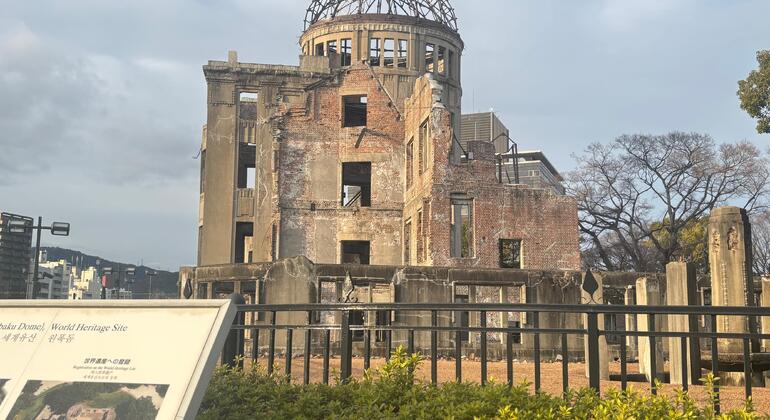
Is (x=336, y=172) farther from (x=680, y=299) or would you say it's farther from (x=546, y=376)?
(x=680, y=299)

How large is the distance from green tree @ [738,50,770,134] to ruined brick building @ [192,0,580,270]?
7035 millimetres

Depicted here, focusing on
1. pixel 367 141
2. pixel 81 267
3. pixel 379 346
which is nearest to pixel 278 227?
pixel 367 141

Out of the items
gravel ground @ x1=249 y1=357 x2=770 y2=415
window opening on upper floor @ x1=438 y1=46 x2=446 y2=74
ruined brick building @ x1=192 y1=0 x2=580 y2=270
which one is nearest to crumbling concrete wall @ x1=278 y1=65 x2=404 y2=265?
ruined brick building @ x1=192 y1=0 x2=580 y2=270

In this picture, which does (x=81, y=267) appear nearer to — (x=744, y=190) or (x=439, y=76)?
(x=439, y=76)

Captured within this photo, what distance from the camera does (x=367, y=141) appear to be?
111 feet

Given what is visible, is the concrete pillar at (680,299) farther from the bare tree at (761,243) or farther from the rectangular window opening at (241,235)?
the bare tree at (761,243)

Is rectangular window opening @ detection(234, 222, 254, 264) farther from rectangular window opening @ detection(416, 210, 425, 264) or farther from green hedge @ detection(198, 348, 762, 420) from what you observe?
green hedge @ detection(198, 348, 762, 420)

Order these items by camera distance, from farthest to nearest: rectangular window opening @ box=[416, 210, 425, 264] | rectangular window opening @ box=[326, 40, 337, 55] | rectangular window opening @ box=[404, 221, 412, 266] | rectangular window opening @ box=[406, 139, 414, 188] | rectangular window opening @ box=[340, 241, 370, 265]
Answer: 1. rectangular window opening @ box=[326, 40, 337, 55]
2. rectangular window opening @ box=[340, 241, 370, 265]
3. rectangular window opening @ box=[406, 139, 414, 188]
4. rectangular window opening @ box=[404, 221, 412, 266]
5. rectangular window opening @ box=[416, 210, 425, 264]

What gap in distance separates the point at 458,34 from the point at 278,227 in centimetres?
1970

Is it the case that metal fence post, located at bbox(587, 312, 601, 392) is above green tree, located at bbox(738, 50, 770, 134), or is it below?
→ below

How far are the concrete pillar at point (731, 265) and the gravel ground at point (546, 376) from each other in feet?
5.20

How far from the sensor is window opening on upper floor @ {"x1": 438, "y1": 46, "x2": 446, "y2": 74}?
4469 centimetres

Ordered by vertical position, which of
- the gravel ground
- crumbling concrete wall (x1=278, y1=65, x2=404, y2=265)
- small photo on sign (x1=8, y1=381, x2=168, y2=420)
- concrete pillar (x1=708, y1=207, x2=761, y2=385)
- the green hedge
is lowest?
the gravel ground

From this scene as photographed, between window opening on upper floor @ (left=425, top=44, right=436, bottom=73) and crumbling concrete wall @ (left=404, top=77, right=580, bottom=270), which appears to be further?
window opening on upper floor @ (left=425, top=44, right=436, bottom=73)
